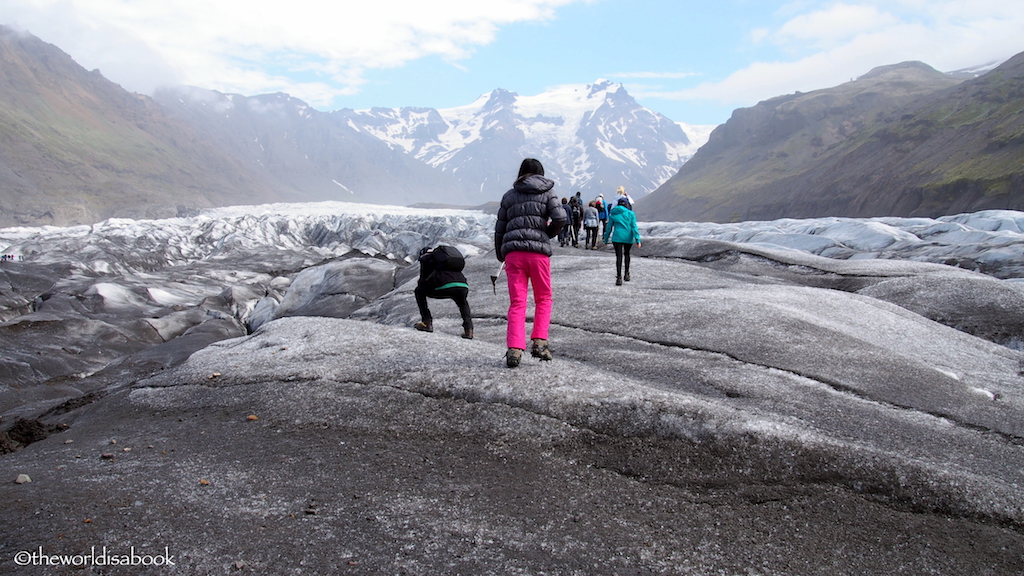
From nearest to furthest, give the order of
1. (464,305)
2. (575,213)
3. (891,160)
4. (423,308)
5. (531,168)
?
(531,168), (464,305), (423,308), (575,213), (891,160)

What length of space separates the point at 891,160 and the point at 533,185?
12950 centimetres

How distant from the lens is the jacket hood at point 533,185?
6.82 m

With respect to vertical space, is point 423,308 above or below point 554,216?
below

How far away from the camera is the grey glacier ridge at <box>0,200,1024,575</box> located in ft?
14.0

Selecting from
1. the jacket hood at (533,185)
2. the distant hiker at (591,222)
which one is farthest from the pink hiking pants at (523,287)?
the distant hiker at (591,222)

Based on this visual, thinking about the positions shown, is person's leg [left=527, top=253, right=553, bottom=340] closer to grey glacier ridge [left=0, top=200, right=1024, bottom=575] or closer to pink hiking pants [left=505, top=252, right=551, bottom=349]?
pink hiking pants [left=505, top=252, right=551, bottom=349]

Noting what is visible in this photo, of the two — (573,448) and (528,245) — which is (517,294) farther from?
(573,448)

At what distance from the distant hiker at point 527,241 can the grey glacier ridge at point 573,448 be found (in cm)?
62

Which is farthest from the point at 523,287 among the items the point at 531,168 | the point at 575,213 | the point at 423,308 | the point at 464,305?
the point at 575,213

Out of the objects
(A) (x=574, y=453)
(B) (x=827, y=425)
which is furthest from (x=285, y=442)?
(B) (x=827, y=425)

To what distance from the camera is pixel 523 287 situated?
270 inches

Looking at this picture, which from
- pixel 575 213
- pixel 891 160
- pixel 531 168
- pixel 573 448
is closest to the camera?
pixel 573 448

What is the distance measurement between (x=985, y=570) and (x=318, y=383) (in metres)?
6.51

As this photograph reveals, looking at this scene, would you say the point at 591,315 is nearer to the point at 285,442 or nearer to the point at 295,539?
the point at 285,442
